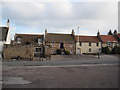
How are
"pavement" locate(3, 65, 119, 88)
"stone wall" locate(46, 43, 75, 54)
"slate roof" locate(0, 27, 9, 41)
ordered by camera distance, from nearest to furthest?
"pavement" locate(3, 65, 119, 88) < "slate roof" locate(0, 27, 9, 41) < "stone wall" locate(46, 43, 75, 54)

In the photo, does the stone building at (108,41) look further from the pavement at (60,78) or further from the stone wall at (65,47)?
the pavement at (60,78)

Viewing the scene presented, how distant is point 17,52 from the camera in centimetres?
3850

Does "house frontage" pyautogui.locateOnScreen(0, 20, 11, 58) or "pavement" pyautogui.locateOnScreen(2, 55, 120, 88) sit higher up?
"house frontage" pyautogui.locateOnScreen(0, 20, 11, 58)

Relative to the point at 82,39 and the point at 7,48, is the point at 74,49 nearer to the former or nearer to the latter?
the point at 82,39

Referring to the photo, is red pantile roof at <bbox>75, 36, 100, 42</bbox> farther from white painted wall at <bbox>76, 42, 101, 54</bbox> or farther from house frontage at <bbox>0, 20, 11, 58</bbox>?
house frontage at <bbox>0, 20, 11, 58</bbox>

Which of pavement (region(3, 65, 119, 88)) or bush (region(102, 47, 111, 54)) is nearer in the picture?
pavement (region(3, 65, 119, 88))

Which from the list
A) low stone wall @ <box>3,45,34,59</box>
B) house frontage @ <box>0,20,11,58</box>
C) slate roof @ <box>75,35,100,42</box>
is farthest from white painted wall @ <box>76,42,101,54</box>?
low stone wall @ <box>3,45,34,59</box>

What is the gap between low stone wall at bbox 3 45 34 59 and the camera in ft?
125

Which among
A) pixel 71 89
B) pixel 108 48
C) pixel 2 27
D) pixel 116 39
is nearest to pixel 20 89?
pixel 71 89

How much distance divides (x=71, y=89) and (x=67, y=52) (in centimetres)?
4322

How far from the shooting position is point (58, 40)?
58.6m

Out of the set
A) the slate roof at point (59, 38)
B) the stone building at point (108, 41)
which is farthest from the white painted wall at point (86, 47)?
the slate roof at point (59, 38)

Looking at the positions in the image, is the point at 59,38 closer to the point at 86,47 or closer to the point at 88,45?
the point at 86,47

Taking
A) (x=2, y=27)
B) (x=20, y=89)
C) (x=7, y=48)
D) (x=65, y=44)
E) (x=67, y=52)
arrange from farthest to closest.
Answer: (x=65, y=44)
(x=67, y=52)
(x=2, y=27)
(x=7, y=48)
(x=20, y=89)
